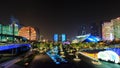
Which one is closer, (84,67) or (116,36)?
(84,67)

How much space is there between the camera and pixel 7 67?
44812 mm

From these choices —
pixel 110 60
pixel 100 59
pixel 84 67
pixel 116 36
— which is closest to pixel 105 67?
pixel 84 67

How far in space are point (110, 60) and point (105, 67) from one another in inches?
521

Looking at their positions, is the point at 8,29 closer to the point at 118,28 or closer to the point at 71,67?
the point at 118,28

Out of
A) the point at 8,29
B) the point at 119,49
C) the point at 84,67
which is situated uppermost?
the point at 8,29

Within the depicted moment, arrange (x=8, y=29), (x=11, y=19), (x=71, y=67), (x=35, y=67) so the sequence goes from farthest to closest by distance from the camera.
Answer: (x=8, y=29) < (x=11, y=19) < (x=71, y=67) < (x=35, y=67)

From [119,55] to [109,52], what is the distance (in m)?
5.66

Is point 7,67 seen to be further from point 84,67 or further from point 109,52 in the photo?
point 109,52

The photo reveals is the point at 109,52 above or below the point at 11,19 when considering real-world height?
below

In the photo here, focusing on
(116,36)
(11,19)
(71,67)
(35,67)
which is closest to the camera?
(35,67)

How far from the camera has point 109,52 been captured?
6669cm

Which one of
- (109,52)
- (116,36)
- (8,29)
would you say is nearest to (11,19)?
(8,29)

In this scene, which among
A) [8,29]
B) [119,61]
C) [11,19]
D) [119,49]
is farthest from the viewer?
[8,29]

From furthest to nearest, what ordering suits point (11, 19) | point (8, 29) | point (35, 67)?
point (8, 29)
point (11, 19)
point (35, 67)
